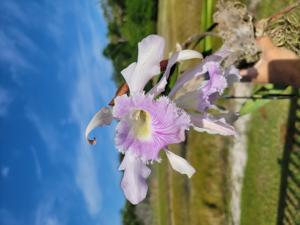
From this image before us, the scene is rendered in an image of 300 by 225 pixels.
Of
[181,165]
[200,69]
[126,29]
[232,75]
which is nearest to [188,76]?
[200,69]

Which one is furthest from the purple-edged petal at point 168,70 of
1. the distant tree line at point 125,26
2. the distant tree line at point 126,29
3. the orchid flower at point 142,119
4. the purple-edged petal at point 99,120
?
the distant tree line at point 125,26

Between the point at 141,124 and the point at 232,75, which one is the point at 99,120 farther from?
the point at 232,75

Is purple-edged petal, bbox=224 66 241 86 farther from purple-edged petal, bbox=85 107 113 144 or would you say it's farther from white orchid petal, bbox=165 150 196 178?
purple-edged petal, bbox=85 107 113 144

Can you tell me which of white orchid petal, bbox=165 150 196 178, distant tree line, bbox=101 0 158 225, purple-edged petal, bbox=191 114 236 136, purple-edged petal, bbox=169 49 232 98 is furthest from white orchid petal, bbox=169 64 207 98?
distant tree line, bbox=101 0 158 225

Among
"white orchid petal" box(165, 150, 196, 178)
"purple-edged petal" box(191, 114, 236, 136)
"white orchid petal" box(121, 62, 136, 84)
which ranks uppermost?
"white orchid petal" box(121, 62, 136, 84)

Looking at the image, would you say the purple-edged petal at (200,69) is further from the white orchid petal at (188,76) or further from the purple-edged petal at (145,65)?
the purple-edged petal at (145,65)

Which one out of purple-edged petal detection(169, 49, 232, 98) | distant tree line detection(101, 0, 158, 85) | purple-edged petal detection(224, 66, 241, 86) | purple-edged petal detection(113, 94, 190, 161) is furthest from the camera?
distant tree line detection(101, 0, 158, 85)

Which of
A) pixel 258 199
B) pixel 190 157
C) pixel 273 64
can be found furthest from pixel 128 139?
pixel 190 157

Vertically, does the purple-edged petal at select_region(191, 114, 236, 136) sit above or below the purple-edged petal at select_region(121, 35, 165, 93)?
below
